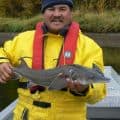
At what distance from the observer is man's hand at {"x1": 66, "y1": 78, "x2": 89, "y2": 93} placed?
2.95 meters

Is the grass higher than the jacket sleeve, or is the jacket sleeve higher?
the jacket sleeve

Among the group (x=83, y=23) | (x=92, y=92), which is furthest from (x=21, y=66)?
(x=83, y=23)

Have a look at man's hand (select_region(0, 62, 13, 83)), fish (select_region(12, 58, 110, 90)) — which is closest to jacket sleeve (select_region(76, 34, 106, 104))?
fish (select_region(12, 58, 110, 90))

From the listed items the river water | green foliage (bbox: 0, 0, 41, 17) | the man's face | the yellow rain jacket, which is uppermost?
the man's face

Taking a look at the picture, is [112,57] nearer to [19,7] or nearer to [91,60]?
[91,60]

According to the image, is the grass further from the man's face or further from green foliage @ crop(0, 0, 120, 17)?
the man's face

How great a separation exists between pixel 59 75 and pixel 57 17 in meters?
0.41

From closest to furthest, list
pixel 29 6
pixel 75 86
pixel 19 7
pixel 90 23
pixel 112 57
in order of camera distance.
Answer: pixel 75 86 → pixel 112 57 → pixel 90 23 → pixel 29 6 → pixel 19 7

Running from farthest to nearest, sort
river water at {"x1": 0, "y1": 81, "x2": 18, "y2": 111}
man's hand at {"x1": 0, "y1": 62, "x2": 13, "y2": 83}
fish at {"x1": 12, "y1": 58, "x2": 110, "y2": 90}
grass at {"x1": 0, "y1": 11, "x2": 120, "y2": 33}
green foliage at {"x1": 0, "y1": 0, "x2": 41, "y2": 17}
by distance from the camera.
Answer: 1. green foliage at {"x1": 0, "y1": 0, "x2": 41, "y2": 17}
2. grass at {"x1": 0, "y1": 11, "x2": 120, "y2": 33}
3. river water at {"x1": 0, "y1": 81, "x2": 18, "y2": 111}
4. man's hand at {"x1": 0, "y1": 62, "x2": 13, "y2": 83}
5. fish at {"x1": 12, "y1": 58, "x2": 110, "y2": 90}

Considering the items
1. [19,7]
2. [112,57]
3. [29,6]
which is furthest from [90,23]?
[19,7]

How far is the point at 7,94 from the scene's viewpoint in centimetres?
891

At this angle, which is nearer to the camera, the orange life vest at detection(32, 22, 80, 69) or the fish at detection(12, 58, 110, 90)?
the fish at detection(12, 58, 110, 90)

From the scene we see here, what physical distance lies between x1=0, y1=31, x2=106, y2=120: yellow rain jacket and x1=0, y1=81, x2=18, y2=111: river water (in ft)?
15.4

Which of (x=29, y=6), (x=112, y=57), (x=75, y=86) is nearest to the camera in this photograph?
(x=75, y=86)
